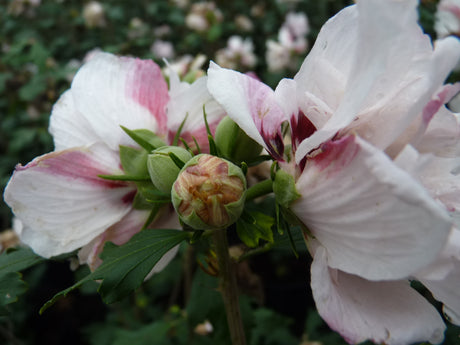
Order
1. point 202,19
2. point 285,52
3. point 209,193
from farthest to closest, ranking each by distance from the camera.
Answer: point 202,19, point 285,52, point 209,193

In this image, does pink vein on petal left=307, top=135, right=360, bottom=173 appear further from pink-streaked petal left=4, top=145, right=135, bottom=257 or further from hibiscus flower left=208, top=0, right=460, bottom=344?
pink-streaked petal left=4, top=145, right=135, bottom=257

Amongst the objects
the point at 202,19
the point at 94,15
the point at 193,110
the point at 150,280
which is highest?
the point at 193,110

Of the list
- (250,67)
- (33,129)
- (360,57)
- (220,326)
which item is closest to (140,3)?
(250,67)

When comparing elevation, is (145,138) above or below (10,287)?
above

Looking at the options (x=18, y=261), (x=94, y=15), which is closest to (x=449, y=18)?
(x=18, y=261)

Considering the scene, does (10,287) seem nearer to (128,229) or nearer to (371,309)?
(128,229)

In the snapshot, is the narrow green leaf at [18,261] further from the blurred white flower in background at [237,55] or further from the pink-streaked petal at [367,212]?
the blurred white flower in background at [237,55]

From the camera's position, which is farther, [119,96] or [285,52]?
[285,52]
